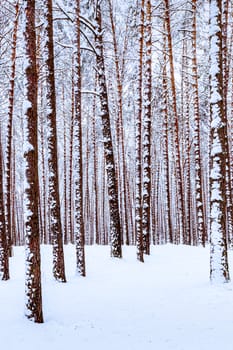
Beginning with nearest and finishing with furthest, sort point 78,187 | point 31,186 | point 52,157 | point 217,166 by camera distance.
Result: point 31,186 < point 217,166 < point 52,157 < point 78,187

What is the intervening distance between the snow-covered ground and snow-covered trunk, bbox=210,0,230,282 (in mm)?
566

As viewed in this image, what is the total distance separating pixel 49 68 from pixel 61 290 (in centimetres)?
539

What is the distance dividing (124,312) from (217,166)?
153 inches

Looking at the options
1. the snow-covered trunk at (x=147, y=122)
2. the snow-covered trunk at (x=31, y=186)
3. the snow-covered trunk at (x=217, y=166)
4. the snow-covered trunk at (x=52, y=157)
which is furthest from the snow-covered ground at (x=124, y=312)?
the snow-covered trunk at (x=147, y=122)

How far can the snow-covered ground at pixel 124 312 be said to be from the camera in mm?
5039

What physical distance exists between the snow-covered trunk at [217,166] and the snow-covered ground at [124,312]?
22.3 inches

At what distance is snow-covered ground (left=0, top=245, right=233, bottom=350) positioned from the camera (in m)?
5.04

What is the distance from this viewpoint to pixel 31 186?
241 inches

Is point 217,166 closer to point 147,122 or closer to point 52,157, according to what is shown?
point 52,157

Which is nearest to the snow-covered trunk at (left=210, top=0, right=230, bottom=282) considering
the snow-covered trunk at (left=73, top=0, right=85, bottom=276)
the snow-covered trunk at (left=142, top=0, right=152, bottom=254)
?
the snow-covered trunk at (left=73, top=0, right=85, bottom=276)

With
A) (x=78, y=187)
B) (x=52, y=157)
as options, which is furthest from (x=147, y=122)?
(x=52, y=157)

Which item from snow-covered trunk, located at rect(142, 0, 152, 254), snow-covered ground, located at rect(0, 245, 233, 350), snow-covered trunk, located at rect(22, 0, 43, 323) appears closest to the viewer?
snow-covered ground, located at rect(0, 245, 233, 350)

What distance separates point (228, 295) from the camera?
7.18 meters

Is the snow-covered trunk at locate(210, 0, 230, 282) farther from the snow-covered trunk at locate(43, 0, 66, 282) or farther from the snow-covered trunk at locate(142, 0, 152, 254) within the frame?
the snow-covered trunk at locate(142, 0, 152, 254)
